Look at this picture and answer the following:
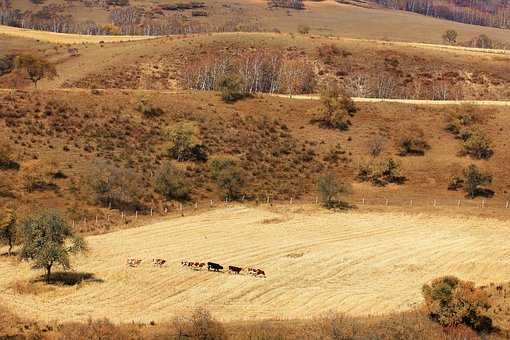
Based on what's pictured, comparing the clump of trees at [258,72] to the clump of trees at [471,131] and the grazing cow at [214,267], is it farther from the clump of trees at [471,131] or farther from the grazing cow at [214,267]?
the grazing cow at [214,267]

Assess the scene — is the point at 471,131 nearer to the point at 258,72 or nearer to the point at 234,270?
the point at 258,72

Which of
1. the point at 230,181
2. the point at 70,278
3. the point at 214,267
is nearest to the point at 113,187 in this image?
the point at 230,181

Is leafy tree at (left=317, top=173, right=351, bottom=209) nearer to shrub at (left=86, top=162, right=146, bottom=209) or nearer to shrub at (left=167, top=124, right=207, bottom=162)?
shrub at (left=167, top=124, right=207, bottom=162)

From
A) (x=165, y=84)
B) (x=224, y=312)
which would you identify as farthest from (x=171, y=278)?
(x=165, y=84)

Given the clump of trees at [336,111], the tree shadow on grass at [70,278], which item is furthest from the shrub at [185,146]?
the tree shadow on grass at [70,278]

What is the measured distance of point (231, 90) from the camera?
101000 millimetres

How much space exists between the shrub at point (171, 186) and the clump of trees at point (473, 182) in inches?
1307

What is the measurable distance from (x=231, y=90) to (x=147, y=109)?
1585 cm

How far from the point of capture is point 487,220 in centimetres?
6725

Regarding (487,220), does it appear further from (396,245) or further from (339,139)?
(339,139)

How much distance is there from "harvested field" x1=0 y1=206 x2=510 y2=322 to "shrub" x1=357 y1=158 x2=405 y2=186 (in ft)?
44.2

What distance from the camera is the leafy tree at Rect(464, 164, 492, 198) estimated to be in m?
77.6

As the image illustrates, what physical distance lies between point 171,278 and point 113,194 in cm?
2367

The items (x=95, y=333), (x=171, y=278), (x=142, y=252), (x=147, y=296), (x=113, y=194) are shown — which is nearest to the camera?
(x=95, y=333)
